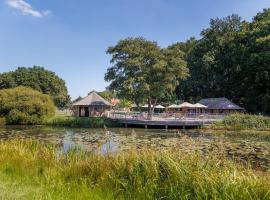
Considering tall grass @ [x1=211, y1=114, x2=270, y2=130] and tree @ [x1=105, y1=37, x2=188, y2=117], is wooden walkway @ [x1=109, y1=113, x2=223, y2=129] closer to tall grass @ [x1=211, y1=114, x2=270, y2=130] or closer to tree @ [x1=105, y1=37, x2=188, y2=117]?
tall grass @ [x1=211, y1=114, x2=270, y2=130]

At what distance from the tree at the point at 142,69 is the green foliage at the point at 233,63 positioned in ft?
32.2

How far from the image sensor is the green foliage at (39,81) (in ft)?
225

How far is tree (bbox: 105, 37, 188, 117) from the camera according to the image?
40219mm

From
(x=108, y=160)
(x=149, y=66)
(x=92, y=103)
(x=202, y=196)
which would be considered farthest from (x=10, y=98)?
(x=202, y=196)

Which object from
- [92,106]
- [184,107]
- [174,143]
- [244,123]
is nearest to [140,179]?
[174,143]

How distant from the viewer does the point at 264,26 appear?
1693 inches

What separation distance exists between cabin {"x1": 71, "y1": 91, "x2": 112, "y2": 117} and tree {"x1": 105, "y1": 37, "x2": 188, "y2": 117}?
18.4 feet

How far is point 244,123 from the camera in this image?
32.0 m

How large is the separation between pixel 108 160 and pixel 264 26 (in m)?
40.5

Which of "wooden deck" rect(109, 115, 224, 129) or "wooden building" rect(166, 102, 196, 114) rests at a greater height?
"wooden building" rect(166, 102, 196, 114)

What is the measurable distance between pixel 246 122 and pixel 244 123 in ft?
0.74

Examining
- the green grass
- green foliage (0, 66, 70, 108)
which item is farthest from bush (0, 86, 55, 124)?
green foliage (0, 66, 70, 108)

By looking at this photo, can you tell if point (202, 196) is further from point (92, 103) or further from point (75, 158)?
point (92, 103)

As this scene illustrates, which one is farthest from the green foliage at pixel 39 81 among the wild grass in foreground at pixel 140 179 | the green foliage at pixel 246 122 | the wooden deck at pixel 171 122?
the wild grass in foreground at pixel 140 179
